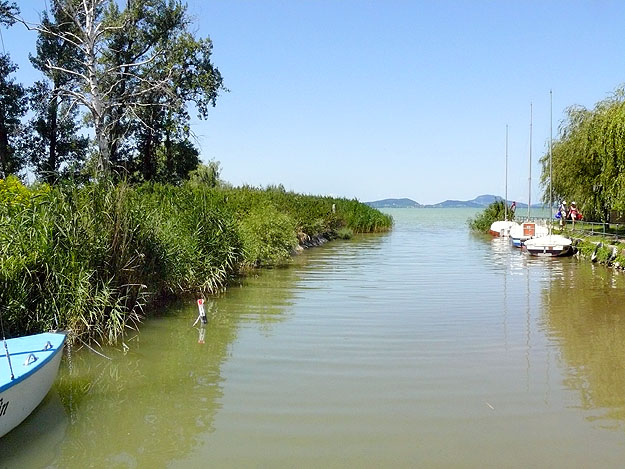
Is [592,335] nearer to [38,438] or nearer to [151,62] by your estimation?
[38,438]

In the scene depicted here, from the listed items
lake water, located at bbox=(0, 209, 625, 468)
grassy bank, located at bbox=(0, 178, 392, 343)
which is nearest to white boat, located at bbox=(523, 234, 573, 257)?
lake water, located at bbox=(0, 209, 625, 468)

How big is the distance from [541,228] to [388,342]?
2198 cm

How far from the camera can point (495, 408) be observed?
21.1 feet

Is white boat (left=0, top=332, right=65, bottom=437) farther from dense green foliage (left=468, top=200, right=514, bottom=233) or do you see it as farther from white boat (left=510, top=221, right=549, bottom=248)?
dense green foliage (left=468, top=200, right=514, bottom=233)

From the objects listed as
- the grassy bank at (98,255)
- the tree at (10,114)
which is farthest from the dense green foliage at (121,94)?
the grassy bank at (98,255)

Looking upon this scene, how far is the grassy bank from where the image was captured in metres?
8.44

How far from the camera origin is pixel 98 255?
365 inches

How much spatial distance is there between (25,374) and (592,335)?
324 inches

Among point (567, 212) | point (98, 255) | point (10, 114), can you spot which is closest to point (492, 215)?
point (567, 212)

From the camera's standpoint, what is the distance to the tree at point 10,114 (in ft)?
94.0

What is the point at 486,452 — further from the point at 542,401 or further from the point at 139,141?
the point at 139,141

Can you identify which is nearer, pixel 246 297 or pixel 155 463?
pixel 155 463

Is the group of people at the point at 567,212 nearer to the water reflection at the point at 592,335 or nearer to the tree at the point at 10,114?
the water reflection at the point at 592,335

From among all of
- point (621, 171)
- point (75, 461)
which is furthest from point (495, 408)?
point (621, 171)
